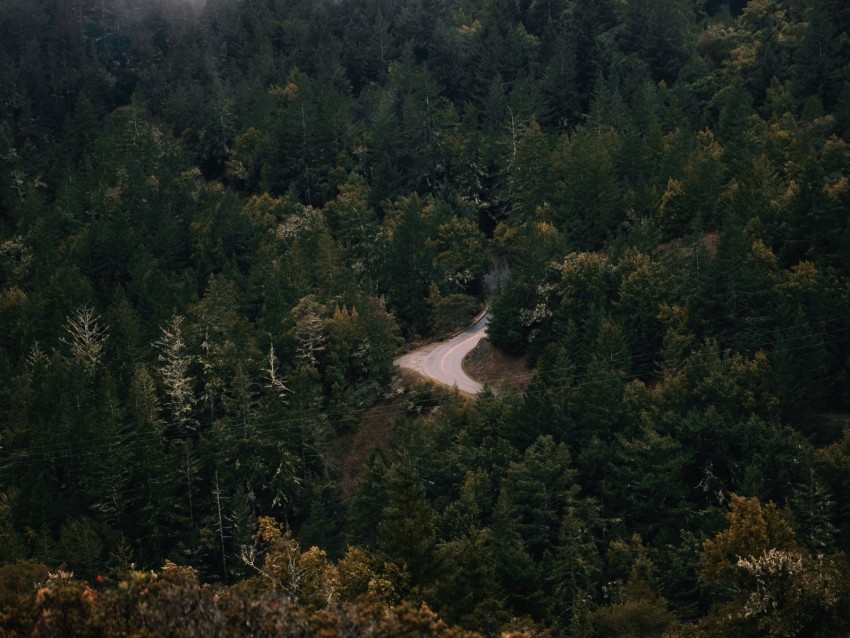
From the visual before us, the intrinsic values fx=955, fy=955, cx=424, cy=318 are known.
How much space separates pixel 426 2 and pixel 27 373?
83.7 m

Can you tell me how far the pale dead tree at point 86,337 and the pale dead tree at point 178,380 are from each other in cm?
595

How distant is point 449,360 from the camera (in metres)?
80.1

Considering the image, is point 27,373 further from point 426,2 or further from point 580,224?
point 426,2

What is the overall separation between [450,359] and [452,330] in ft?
22.1

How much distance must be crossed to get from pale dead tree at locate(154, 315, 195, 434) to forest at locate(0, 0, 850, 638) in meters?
0.35

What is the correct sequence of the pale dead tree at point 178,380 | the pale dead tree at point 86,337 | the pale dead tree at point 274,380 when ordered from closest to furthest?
the pale dead tree at point 274,380 < the pale dead tree at point 178,380 < the pale dead tree at point 86,337

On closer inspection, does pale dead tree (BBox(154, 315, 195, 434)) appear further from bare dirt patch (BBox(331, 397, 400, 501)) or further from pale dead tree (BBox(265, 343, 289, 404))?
bare dirt patch (BBox(331, 397, 400, 501))

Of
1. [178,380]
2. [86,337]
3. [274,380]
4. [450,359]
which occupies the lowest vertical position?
[450,359]

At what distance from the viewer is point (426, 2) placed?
446 ft

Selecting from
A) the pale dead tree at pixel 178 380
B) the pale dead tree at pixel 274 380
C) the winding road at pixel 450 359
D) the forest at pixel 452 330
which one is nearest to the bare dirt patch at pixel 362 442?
the forest at pixel 452 330

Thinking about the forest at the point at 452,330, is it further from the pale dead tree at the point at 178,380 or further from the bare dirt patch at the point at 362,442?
the pale dead tree at the point at 178,380

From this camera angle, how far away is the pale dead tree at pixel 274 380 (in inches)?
2736

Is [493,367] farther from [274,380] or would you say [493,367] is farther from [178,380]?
[178,380]

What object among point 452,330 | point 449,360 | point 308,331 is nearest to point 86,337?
point 308,331
